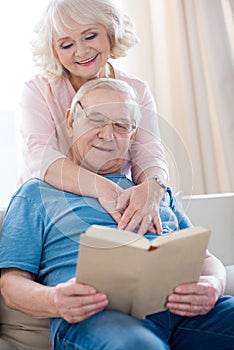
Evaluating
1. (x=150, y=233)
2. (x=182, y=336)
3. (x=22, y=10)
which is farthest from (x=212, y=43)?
(x=182, y=336)

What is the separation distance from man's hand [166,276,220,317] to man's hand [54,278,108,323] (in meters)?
0.15

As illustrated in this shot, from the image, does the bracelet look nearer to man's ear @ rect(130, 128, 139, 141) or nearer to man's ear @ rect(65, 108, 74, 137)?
man's ear @ rect(130, 128, 139, 141)

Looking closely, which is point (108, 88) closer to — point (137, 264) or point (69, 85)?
point (69, 85)

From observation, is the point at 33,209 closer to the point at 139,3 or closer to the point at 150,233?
the point at 150,233

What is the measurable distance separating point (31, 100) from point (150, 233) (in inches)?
23.2

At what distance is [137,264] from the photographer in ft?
3.57

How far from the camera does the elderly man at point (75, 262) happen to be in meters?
1.14

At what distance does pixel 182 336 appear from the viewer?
1320 millimetres

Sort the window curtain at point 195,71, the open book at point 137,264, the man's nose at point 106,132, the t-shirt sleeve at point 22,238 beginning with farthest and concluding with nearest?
the window curtain at point 195,71 < the man's nose at point 106,132 < the t-shirt sleeve at point 22,238 < the open book at point 137,264

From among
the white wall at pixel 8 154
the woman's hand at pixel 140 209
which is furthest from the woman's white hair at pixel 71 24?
the white wall at pixel 8 154

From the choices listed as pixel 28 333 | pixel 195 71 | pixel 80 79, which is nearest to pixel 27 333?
pixel 28 333

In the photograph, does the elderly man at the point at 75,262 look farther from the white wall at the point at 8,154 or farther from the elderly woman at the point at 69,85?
the white wall at the point at 8,154

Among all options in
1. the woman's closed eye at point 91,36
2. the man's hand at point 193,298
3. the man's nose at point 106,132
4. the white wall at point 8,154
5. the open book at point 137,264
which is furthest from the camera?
the white wall at point 8,154

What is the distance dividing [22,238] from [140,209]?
0.91ft
